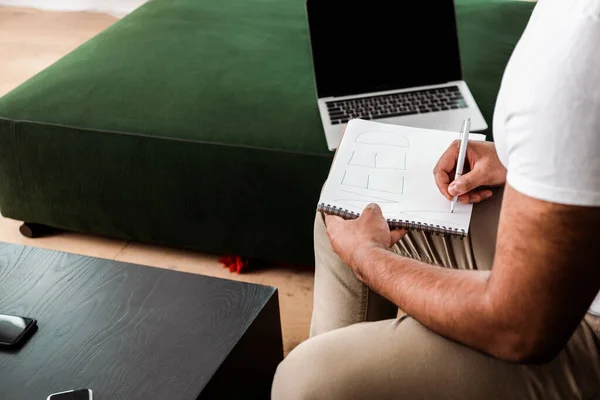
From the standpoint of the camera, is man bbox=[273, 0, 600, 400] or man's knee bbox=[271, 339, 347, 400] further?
man's knee bbox=[271, 339, 347, 400]

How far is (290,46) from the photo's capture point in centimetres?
186

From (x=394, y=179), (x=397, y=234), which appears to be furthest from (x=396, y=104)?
(x=397, y=234)

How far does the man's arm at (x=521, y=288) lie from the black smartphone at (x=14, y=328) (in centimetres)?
56

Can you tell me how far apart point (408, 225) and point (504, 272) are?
299mm

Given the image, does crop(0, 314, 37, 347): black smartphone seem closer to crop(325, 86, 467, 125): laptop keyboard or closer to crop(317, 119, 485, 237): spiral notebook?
crop(317, 119, 485, 237): spiral notebook

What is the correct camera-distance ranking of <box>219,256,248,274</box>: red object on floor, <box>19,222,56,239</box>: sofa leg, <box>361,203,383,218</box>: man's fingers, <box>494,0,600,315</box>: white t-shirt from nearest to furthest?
<box>494,0,600,315</box>: white t-shirt < <box>361,203,383,218</box>: man's fingers < <box>219,256,248,274</box>: red object on floor < <box>19,222,56,239</box>: sofa leg

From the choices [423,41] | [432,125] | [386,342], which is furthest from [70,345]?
[423,41]

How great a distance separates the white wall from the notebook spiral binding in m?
2.83

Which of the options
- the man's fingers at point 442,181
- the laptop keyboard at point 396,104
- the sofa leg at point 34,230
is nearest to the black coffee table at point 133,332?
the man's fingers at point 442,181

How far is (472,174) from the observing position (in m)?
1.01

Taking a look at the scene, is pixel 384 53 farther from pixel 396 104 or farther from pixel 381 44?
pixel 396 104

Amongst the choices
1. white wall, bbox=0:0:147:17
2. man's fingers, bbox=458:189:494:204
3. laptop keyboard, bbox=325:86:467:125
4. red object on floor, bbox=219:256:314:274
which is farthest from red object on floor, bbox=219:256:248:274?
white wall, bbox=0:0:147:17

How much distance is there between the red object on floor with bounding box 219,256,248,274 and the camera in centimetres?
164

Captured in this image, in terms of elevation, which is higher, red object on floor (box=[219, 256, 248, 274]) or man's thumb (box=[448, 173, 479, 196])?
man's thumb (box=[448, 173, 479, 196])
